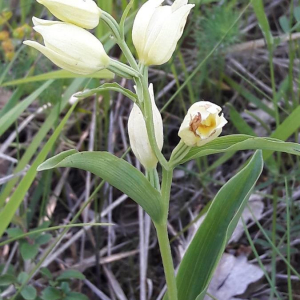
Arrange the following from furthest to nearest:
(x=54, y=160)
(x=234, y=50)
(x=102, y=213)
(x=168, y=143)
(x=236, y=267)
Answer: (x=234, y=50) < (x=168, y=143) < (x=102, y=213) < (x=236, y=267) < (x=54, y=160)

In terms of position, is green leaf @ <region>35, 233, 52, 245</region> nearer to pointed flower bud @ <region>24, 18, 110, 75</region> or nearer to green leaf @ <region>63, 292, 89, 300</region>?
green leaf @ <region>63, 292, 89, 300</region>

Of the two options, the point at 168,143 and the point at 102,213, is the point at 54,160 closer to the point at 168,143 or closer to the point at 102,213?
the point at 102,213

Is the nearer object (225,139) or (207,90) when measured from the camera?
(225,139)

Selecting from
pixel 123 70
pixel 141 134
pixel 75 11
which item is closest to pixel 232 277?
pixel 141 134

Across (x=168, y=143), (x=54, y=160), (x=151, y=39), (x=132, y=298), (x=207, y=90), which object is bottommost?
(x=132, y=298)

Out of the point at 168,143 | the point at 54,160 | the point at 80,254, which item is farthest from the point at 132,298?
the point at 54,160

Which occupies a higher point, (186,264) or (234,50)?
(234,50)

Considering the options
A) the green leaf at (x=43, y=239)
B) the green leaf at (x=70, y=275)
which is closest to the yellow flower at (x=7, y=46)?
the green leaf at (x=43, y=239)
